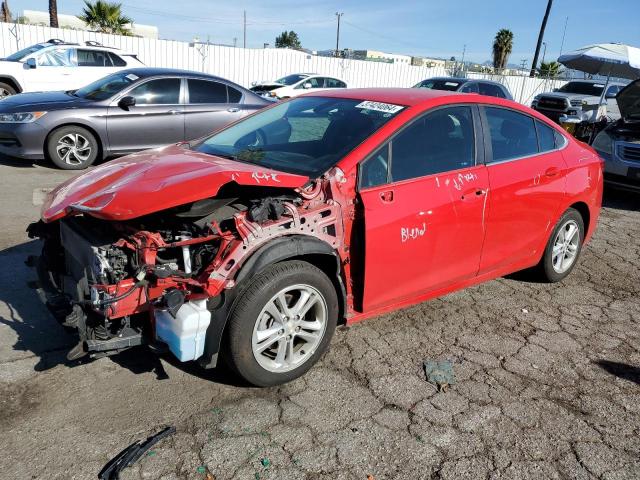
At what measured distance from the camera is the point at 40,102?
26.7 ft

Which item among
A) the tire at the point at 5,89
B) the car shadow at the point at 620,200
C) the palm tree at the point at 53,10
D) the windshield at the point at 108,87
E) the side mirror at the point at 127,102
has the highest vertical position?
the palm tree at the point at 53,10

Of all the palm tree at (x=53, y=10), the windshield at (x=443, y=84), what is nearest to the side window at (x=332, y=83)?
the windshield at (x=443, y=84)

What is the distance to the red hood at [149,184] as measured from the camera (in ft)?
8.95

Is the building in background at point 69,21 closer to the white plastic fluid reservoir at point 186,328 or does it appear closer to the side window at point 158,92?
the side window at point 158,92

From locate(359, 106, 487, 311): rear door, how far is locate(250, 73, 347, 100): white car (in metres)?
13.1

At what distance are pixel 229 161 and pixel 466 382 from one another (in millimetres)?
2050

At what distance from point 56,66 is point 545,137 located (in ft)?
38.7

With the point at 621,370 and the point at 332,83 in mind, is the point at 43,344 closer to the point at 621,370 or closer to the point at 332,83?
the point at 621,370

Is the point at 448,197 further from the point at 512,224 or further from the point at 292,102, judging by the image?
the point at 292,102

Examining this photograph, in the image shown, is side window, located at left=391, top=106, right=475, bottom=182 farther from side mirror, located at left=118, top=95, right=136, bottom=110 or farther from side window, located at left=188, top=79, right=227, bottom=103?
side window, located at left=188, top=79, right=227, bottom=103

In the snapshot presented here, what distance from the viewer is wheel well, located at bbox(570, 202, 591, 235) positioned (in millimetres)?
4920

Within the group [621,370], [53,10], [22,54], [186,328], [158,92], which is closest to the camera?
[186,328]

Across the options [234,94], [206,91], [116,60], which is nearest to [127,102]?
[206,91]

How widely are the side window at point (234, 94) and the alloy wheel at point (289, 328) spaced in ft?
22.5
